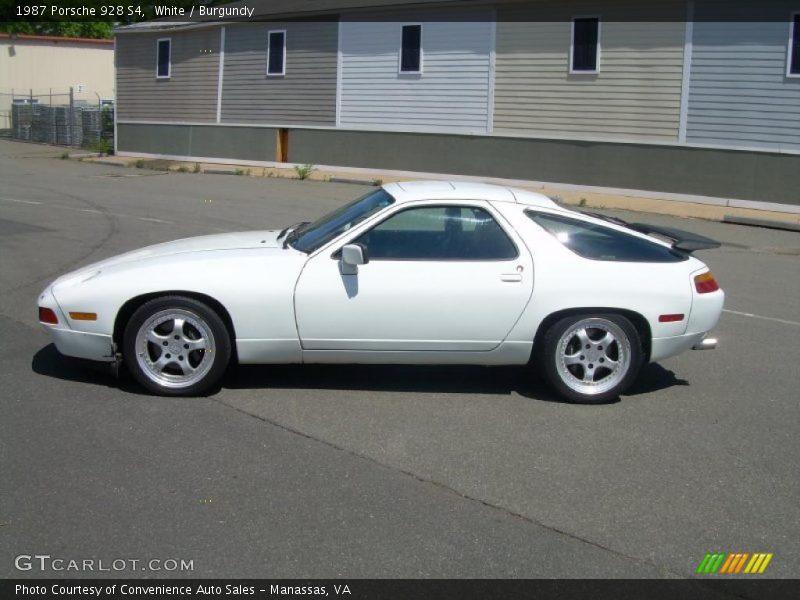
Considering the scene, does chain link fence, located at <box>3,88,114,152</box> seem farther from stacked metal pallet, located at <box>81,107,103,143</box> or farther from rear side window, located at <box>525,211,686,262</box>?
rear side window, located at <box>525,211,686,262</box>

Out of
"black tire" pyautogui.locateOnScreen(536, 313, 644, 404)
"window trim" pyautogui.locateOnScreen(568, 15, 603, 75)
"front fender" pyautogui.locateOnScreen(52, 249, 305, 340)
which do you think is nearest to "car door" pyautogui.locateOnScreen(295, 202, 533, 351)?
"front fender" pyautogui.locateOnScreen(52, 249, 305, 340)

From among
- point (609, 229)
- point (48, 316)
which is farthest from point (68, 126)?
point (609, 229)

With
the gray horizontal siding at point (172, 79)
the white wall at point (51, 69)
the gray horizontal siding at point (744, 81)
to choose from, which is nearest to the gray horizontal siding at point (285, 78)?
the gray horizontal siding at point (172, 79)

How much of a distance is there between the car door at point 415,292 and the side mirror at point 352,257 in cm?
5

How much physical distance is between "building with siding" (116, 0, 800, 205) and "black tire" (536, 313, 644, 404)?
49.6 feet

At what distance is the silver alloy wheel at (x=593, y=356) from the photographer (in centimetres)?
625

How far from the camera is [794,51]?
775 inches

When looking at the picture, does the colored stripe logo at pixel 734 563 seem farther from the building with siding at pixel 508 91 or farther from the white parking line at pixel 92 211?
the building with siding at pixel 508 91

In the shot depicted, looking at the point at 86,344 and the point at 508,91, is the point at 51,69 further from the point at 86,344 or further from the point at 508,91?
the point at 86,344

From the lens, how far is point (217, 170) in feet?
91.3

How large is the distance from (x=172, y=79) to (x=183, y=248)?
26418mm

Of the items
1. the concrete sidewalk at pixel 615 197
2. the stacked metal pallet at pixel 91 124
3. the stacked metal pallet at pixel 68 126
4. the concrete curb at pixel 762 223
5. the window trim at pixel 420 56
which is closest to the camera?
the concrete curb at pixel 762 223

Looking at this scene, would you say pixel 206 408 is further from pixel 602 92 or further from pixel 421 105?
pixel 421 105

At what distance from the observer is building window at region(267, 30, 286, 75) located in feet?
91.9
